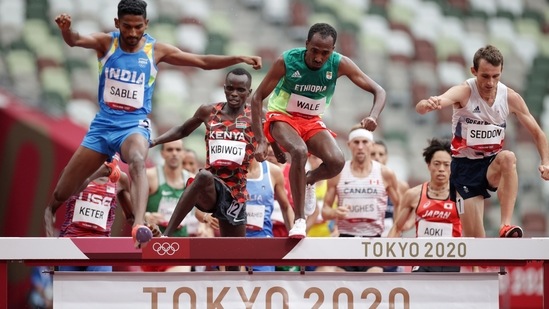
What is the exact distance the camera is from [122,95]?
748 centimetres

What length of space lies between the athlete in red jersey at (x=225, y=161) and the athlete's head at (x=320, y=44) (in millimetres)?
885

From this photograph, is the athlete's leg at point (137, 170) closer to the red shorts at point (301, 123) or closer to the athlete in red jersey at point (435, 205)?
the red shorts at point (301, 123)

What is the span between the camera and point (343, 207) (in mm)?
10438

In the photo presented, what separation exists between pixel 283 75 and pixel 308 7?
1104 centimetres

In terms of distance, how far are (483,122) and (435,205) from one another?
6.38ft

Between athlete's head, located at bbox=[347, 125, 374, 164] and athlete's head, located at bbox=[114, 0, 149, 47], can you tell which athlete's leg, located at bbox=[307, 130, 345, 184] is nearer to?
athlete's head, located at bbox=[114, 0, 149, 47]

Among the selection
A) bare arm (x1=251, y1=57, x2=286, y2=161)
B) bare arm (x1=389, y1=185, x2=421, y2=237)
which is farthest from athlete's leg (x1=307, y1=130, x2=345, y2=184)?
bare arm (x1=389, y1=185, x2=421, y2=237)

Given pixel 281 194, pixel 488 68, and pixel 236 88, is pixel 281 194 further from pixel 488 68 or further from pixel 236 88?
pixel 488 68

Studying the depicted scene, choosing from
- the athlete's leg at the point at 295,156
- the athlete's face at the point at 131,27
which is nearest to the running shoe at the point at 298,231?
Answer: the athlete's leg at the point at 295,156

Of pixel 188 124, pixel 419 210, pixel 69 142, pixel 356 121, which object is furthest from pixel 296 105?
pixel 356 121

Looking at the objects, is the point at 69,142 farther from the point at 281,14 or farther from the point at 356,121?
the point at 281,14

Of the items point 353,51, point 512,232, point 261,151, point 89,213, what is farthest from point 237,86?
point 353,51

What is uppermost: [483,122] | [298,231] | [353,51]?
[353,51]

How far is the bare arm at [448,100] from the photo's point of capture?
7.34m
